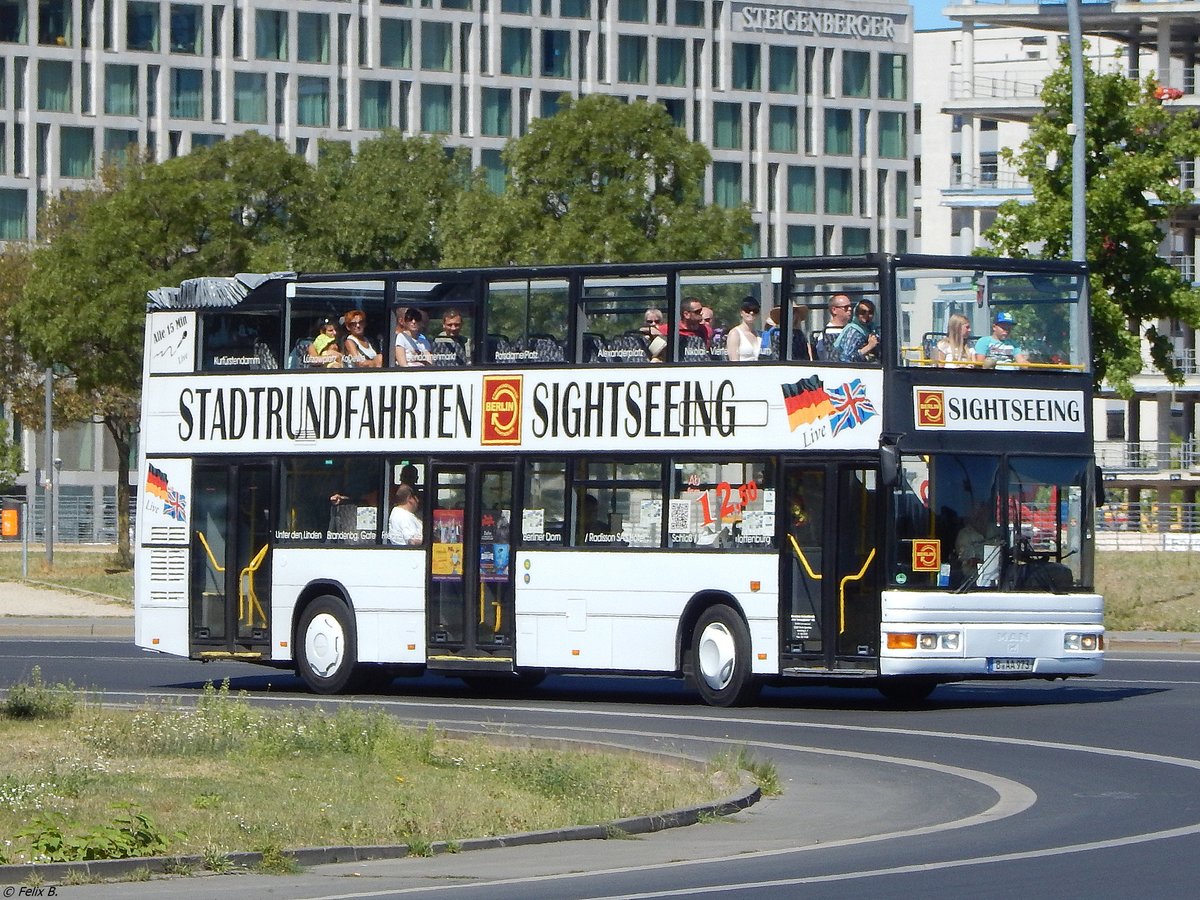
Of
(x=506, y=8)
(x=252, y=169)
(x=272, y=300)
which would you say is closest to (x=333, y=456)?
(x=272, y=300)

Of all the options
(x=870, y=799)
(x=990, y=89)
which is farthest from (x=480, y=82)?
(x=870, y=799)

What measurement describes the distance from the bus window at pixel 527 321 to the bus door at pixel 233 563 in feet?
10.1

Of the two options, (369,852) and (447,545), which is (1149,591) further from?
(369,852)

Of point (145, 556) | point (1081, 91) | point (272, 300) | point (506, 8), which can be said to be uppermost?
point (506, 8)

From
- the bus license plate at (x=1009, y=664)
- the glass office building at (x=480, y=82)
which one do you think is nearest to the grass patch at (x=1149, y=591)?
the bus license plate at (x=1009, y=664)

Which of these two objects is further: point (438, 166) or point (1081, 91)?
point (438, 166)

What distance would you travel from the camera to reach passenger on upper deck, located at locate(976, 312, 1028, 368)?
21922 millimetres

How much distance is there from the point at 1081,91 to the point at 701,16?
7347 cm

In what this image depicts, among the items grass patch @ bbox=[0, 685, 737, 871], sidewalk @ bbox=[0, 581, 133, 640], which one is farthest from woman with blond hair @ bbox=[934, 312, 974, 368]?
sidewalk @ bbox=[0, 581, 133, 640]

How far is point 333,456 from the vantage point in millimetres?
24156

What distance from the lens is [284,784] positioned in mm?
14719

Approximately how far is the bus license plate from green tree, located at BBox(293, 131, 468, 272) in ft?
111

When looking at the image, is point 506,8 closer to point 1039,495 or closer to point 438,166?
point 438,166

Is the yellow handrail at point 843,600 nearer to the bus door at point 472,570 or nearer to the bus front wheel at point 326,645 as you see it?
the bus door at point 472,570
